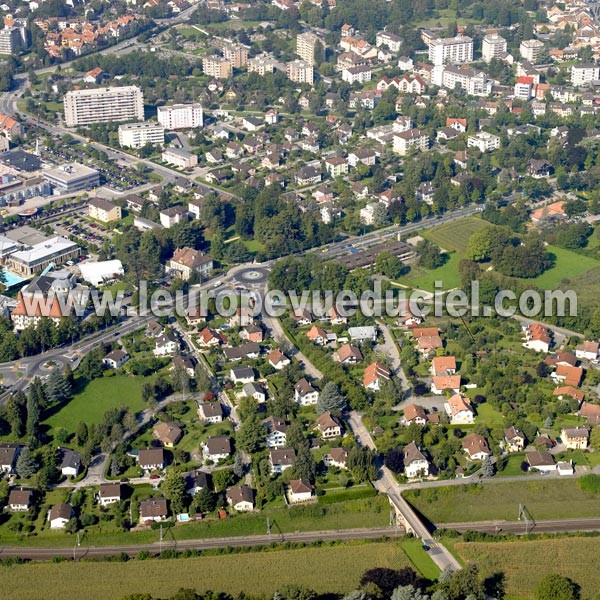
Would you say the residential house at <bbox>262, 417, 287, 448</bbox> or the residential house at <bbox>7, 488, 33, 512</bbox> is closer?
the residential house at <bbox>7, 488, 33, 512</bbox>

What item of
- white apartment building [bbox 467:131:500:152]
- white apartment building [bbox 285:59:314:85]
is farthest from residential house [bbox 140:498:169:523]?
white apartment building [bbox 285:59:314:85]

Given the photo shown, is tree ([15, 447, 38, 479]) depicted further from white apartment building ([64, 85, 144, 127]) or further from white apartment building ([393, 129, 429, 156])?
white apartment building ([64, 85, 144, 127])

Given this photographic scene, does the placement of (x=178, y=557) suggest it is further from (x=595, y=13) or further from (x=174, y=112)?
(x=595, y=13)

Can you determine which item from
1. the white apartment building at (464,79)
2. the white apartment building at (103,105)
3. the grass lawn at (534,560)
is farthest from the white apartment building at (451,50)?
the grass lawn at (534,560)

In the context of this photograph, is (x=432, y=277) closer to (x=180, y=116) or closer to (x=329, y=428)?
(x=329, y=428)

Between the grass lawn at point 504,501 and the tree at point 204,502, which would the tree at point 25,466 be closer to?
the tree at point 204,502

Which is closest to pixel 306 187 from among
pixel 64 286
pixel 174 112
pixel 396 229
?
pixel 396 229

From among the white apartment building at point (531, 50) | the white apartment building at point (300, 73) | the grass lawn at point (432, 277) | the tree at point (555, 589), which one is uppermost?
the white apartment building at point (531, 50)

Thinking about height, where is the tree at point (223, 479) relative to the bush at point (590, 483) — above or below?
above
